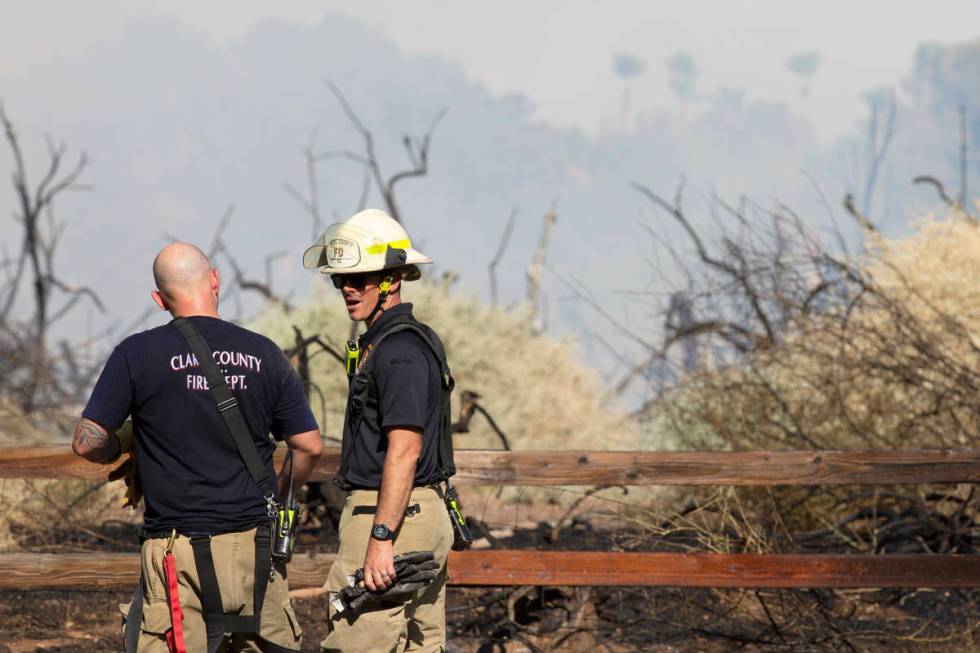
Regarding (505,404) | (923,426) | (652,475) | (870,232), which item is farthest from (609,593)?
(505,404)

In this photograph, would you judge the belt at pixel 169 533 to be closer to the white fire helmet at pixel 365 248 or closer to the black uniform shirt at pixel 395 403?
the black uniform shirt at pixel 395 403

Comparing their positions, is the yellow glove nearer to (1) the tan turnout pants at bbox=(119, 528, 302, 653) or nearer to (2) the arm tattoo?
(2) the arm tattoo

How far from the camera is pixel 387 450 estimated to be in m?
3.91

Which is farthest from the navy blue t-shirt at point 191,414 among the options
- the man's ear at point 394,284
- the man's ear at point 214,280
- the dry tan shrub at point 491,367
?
the dry tan shrub at point 491,367

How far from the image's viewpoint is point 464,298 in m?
20.9

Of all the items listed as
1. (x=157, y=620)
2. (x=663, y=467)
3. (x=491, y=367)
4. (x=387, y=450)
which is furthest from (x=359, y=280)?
(x=491, y=367)

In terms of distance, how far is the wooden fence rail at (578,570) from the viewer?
595 cm

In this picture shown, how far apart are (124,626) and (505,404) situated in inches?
568

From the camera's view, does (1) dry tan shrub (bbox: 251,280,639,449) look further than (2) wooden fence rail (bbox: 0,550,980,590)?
Yes

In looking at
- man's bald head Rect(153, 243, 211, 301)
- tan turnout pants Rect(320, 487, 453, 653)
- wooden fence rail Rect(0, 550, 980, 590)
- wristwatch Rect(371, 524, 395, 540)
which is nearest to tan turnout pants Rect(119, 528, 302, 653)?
tan turnout pants Rect(320, 487, 453, 653)

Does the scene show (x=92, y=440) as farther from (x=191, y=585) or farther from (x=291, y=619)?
(x=291, y=619)

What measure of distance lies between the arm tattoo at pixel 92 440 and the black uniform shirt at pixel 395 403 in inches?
30.1

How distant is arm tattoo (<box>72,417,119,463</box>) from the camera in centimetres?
374

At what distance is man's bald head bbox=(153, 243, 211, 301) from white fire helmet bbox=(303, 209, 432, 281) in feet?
1.48
